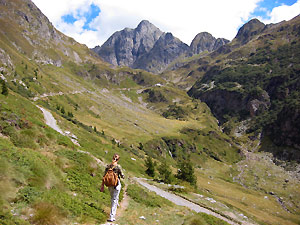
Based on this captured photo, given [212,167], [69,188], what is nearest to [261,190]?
[212,167]

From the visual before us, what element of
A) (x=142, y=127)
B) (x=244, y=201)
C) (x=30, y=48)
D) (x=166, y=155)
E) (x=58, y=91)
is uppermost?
(x=30, y=48)

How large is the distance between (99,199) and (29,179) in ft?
15.7

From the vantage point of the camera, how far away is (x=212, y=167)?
435 ft

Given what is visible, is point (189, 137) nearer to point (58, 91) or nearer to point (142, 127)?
point (142, 127)

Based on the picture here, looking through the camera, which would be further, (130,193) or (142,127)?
(142,127)

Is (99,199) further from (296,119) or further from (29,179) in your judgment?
(296,119)

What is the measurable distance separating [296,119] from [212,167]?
101 metres

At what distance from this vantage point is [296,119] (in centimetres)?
18088

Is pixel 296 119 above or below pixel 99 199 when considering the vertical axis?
above

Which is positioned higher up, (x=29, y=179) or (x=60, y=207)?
(x=29, y=179)

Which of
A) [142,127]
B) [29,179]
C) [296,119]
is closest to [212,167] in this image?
[142,127]

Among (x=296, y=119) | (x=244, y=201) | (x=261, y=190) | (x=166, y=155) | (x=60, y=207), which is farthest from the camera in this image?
(x=296, y=119)

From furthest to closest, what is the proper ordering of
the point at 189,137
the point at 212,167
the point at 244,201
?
the point at 189,137
the point at 212,167
the point at 244,201

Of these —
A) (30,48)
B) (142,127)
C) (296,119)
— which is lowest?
(142,127)
